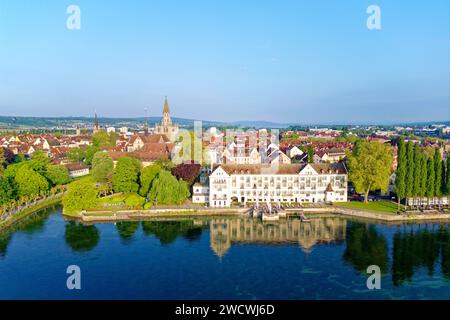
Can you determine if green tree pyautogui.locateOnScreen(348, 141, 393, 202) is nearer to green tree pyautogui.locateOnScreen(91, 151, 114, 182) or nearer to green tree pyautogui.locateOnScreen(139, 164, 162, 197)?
green tree pyautogui.locateOnScreen(139, 164, 162, 197)

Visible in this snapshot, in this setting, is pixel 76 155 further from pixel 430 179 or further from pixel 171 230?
pixel 430 179

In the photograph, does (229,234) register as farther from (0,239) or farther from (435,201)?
(435,201)

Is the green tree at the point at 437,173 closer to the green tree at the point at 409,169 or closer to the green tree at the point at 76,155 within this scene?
the green tree at the point at 409,169

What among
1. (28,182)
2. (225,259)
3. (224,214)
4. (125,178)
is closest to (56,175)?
(28,182)

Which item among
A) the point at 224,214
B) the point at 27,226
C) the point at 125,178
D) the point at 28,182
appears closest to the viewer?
the point at 27,226

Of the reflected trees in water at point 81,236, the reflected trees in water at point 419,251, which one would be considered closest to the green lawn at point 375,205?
the reflected trees in water at point 419,251

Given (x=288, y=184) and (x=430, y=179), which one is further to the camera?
(x=288, y=184)
